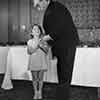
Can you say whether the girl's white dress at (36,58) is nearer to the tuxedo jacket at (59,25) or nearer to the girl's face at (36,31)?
the girl's face at (36,31)

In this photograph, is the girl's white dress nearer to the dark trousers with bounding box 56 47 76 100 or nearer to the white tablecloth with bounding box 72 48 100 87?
the white tablecloth with bounding box 72 48 100 87

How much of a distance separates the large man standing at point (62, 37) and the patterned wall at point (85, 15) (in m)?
2.74

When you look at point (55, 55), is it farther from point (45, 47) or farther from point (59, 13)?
point (45, 47)

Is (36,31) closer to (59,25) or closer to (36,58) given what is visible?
(36,58)

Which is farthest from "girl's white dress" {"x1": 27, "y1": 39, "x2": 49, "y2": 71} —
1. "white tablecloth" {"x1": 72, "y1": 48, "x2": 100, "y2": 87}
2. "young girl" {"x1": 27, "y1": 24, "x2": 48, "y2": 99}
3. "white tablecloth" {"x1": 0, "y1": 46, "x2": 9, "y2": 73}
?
"white tablecloth" {"x1": 0, "y1": 46, "x2": 9, "y2": 73}

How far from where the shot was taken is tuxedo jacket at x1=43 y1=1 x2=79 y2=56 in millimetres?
1819

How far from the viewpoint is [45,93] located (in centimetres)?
310

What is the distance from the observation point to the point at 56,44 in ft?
6.24

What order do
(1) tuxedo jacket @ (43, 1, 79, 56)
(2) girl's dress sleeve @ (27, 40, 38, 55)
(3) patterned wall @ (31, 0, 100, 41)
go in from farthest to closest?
1. (3) patterned wall @ (31, 0, 100, 41)
2. (2) girl's dress sleeve @ (27, 40, 38, 55)
3. (1) tuxedo jacket @ (43, 1, 79, 56)

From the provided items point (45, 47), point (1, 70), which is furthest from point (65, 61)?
point (1, 70)

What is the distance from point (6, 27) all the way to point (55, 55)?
11.4 ft

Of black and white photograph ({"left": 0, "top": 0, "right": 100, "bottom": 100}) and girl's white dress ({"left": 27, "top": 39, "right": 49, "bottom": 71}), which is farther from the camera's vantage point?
girl's white dress ({"left": 27, "top": 39, "right": 49, "bottom": 71})

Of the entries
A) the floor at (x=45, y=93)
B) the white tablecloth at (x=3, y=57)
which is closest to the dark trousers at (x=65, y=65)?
the floor at (x=45, y=93)

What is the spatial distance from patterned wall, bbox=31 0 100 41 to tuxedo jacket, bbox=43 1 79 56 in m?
2.76
